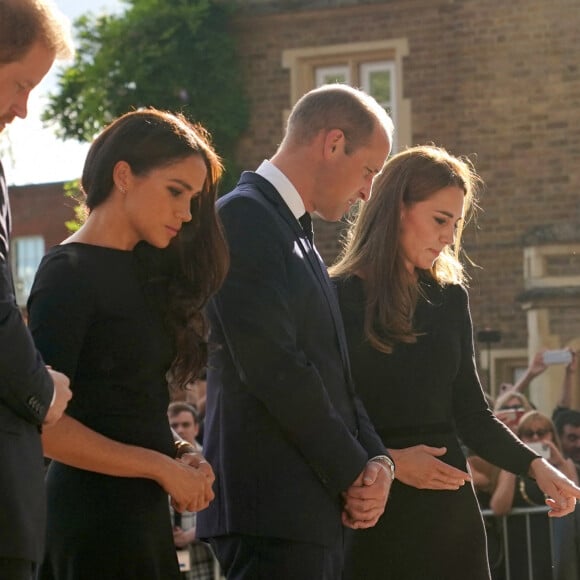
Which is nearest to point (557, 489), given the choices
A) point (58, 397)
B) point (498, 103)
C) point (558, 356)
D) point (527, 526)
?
point (58, 397)

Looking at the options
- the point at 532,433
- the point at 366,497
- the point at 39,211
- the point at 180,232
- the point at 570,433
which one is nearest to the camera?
the point at 180,232

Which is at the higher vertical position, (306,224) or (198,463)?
(306,224)

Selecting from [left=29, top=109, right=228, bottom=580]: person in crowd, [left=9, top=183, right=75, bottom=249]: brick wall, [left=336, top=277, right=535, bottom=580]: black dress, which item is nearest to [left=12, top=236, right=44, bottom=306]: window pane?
[left=9, top=183, right=75, bottom=249]: brick wall

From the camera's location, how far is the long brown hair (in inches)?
159

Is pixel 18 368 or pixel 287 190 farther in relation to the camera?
pixel 287 190

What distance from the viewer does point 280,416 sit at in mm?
3189

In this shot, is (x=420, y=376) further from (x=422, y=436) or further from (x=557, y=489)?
(x=557, y=489)

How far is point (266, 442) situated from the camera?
3240mm

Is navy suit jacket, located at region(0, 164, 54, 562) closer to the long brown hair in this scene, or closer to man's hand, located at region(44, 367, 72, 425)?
man's hand, located at region(44, 367, 72, 425)

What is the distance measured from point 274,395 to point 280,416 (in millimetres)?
54

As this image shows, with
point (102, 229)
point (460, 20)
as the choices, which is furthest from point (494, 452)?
point (460, 20)

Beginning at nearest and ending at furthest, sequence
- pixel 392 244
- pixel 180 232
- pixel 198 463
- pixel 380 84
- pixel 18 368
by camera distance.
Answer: pixel 18 368 → pixel 198 463 → pixel 180 232 → pixel 392 244 → pixel 380 84

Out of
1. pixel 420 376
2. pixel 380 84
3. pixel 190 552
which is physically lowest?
pixel 190 552

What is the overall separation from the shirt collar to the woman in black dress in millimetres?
617
